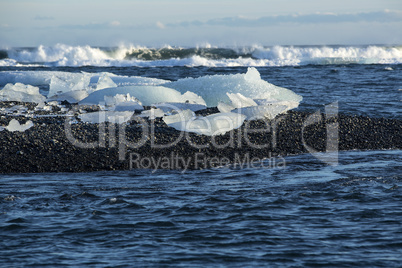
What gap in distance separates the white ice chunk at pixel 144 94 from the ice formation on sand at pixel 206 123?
2.94m

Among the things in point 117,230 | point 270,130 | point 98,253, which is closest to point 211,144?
point 270,130

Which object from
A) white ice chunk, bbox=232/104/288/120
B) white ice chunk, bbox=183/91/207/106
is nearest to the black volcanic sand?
white ice chunk, bbox=232/104/288/120

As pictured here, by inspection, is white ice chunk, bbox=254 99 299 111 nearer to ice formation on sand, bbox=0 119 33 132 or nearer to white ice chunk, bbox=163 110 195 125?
white ice chunk, bbox=163 110 195 125

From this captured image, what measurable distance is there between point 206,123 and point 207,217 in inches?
187

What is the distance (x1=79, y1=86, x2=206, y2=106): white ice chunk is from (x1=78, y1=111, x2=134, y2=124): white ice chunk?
256cm

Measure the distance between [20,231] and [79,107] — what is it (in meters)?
8.24

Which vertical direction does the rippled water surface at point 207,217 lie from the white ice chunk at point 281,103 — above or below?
below

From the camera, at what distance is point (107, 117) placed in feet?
39.4

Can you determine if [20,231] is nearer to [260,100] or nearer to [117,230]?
[117,230]

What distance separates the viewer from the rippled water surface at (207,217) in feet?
18.3

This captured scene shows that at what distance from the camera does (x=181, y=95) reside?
15047mm

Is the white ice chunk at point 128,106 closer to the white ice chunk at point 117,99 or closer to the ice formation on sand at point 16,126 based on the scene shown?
the white ice chunk at point 117,99

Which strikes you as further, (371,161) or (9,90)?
(9,90)

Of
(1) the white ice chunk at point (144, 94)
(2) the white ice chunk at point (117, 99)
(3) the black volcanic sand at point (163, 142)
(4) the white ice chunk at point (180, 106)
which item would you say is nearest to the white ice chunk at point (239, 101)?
(4) the white ice chunk at point (180, 106)
